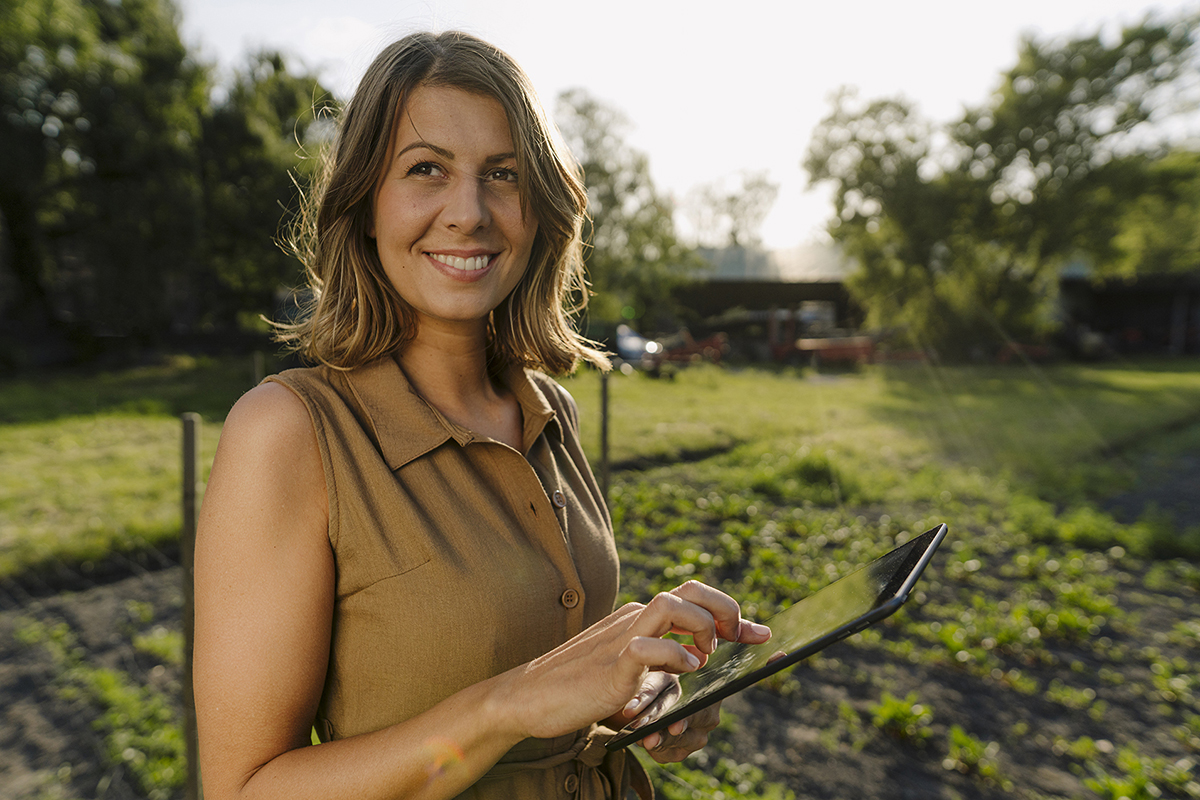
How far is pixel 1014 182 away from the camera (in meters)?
25.0

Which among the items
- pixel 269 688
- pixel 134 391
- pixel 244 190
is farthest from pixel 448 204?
pixel 244 190

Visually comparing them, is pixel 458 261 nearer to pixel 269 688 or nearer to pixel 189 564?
pixel 269 688

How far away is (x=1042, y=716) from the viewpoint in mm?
3650

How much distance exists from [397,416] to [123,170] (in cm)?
2148

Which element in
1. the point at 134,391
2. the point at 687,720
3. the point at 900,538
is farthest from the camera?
the point at 134,391

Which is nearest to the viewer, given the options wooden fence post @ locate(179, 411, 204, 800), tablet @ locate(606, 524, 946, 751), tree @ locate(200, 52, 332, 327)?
tablet @ locate(606, 524, 946, 751)

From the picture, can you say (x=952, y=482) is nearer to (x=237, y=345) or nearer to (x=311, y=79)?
(x=237, y=345)

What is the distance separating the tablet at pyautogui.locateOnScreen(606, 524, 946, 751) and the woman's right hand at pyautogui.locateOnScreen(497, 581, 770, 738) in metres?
0.09

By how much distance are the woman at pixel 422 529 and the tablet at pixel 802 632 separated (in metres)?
0.06

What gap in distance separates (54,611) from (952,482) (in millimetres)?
8415

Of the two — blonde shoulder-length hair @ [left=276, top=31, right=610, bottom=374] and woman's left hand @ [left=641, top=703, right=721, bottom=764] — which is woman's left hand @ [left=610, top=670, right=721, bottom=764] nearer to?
woman's left hand @ [left=641, top=703, right=721, bottom=764]

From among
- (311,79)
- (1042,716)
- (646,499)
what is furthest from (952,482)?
(311,79)

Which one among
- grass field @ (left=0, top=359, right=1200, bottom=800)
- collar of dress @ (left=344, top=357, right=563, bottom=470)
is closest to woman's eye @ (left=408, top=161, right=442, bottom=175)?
collar of dress @ (left=344, top=357, right=563, bottom=470)

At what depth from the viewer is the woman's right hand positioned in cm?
92
